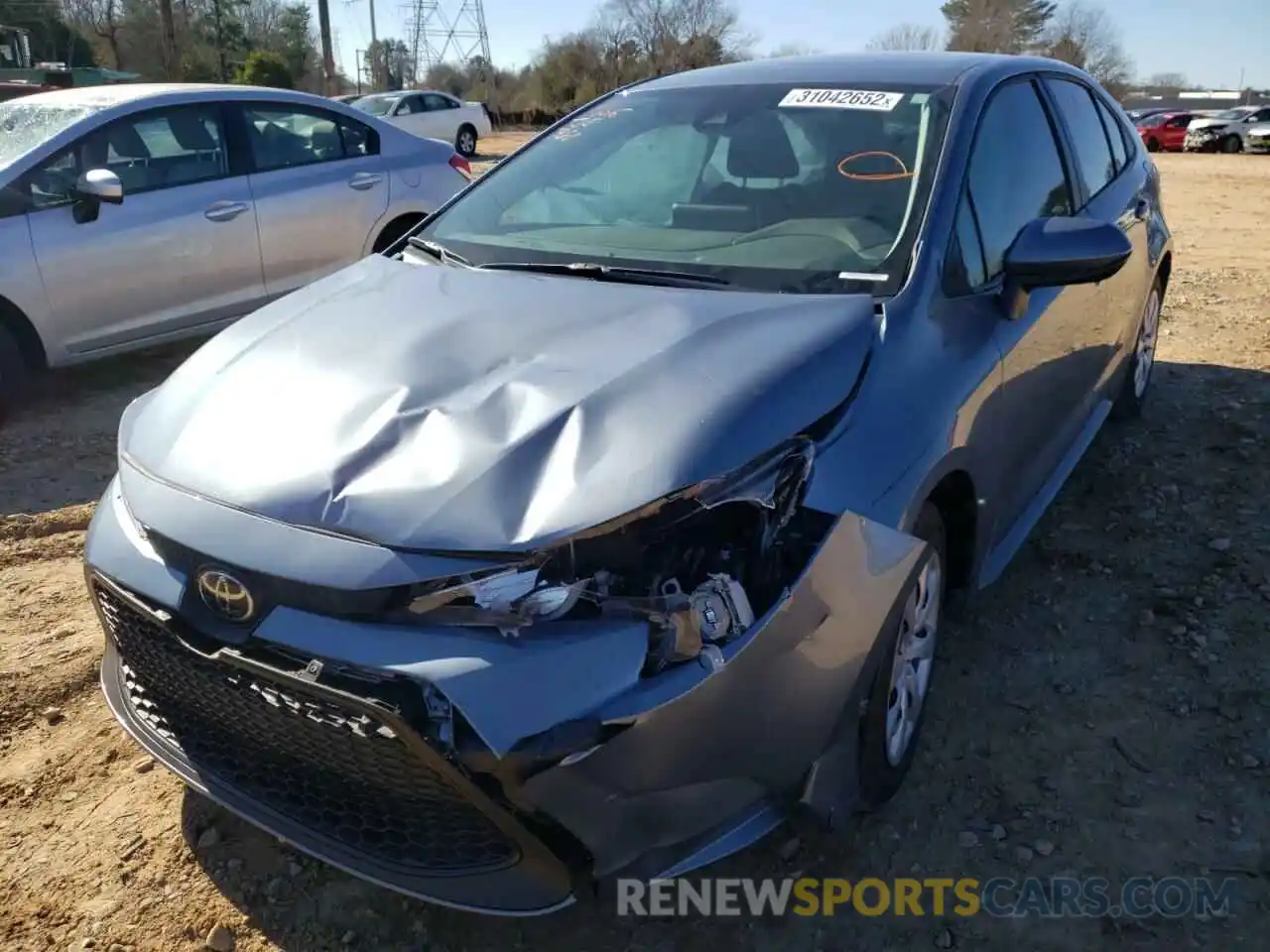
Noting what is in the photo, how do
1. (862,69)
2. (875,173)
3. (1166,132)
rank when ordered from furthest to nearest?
(1166,132) < (862,69) < (875,173)

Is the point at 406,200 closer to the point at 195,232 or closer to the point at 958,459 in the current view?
the point at 195,232

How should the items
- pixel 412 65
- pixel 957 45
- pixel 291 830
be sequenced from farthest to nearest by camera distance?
1. pixel 957 45
2. pixel 412 65
3. pixel 291 830

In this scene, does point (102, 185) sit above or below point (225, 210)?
above

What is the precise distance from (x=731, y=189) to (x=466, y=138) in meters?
24.0

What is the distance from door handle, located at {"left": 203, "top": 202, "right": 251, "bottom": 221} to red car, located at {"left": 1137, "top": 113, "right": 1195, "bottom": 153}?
32412mm

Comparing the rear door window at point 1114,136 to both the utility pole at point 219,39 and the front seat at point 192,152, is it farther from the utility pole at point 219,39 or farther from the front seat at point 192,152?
the utility pole at point 219,39

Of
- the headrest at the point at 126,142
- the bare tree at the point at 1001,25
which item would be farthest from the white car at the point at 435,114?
A: the bare tree at the point at 1001,25

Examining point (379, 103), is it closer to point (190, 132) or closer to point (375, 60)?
point (190, 132)

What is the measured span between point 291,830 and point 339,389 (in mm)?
873

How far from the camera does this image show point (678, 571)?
6.17 ft

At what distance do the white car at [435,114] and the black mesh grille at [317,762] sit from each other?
22200mm

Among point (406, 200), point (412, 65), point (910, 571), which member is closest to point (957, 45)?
point (412, 65)

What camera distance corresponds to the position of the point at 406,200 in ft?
21.7

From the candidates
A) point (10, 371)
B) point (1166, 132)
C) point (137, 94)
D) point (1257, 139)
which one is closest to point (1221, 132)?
point (1257, 139)
